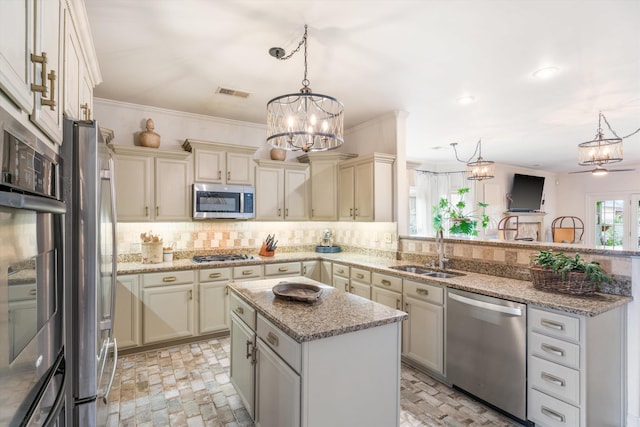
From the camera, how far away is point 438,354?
278cm

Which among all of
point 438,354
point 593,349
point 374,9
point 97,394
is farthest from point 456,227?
point 97,394

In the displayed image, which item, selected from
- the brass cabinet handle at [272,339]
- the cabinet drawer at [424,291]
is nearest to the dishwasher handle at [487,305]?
the cabinet drawer at [424,291]

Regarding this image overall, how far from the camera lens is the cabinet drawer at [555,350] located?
6.44ft

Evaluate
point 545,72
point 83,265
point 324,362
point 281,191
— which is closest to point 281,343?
point 324,362

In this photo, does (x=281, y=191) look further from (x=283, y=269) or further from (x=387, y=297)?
(x=387, y=297)

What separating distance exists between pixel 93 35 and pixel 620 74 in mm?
4396

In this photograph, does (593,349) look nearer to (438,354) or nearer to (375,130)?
→ (438,354)

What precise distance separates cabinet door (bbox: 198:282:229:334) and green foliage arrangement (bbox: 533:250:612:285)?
120 inches

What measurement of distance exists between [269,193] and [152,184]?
1392mm

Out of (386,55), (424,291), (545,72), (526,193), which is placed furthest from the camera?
(526,193)

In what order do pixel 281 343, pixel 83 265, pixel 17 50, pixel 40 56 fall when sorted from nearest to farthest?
1. pixel 17 50
2. pixel 40 56
3. pixel 83 265
4. pixel 281 343

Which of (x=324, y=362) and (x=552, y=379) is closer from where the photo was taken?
(x=324, y=362)

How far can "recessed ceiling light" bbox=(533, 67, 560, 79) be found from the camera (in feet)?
9.58

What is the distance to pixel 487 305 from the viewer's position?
2.36 m
